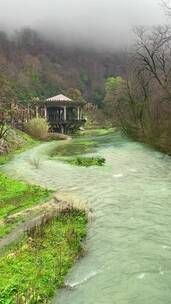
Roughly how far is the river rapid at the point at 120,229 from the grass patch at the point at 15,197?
1480 mm

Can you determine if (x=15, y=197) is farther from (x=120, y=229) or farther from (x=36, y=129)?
(x=36, y=129)

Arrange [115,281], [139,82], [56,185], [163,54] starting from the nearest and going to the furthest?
[115,281] → [56,185] → [163,54] → [139,82]

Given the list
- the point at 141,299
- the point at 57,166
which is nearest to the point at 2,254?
the point at 141,299

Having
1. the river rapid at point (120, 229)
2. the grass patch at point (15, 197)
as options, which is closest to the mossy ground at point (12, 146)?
the river rapid at point (120, 229)

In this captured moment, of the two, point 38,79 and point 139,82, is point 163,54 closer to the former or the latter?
point 139,82

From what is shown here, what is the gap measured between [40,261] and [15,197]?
1015 cm

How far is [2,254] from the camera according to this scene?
49.5 ft

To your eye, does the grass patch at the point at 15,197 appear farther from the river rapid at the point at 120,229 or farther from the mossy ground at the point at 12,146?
the mossy ground at the point at 12,146

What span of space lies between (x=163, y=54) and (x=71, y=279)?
40.7 metres

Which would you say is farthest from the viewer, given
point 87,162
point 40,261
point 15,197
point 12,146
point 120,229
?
point 12,146

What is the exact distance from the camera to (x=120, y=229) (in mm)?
18234

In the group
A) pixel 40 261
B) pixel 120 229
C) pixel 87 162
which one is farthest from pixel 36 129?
pixel 40 261

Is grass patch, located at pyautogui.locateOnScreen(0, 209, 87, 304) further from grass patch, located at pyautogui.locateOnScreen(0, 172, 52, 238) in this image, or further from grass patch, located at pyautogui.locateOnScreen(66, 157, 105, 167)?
grass patch, located at pyautogui.locateOnScreen(66, 157, 105, 167)

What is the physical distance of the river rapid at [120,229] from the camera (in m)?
13.0
